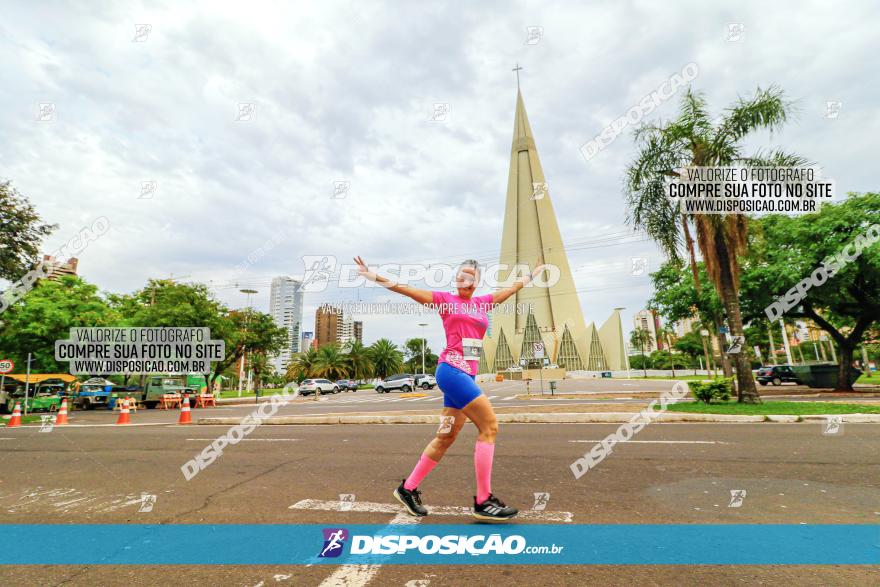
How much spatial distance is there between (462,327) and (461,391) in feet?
1.66

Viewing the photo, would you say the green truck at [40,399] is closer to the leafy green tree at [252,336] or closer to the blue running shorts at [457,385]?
the leafy green tree at [252,336]

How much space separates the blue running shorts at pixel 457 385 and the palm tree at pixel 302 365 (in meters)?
63.5

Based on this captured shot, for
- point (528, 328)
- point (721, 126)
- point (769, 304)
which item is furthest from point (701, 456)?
point (528, 328)

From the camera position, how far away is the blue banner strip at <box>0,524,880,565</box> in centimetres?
268

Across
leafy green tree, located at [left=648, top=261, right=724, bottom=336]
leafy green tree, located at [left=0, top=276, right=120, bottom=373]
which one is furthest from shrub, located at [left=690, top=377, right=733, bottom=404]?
leafy green tree, located at [left=0, top=276, right=120, bottom=373]

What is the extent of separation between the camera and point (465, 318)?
3613 mm

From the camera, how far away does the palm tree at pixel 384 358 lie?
71938 mm

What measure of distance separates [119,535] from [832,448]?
836 centimetres

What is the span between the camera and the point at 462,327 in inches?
141

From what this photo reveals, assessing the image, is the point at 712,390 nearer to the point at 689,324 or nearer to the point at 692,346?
the point at 692,346

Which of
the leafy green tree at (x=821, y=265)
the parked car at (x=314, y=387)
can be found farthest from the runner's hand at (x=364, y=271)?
the parked car at (x=314, y=387)

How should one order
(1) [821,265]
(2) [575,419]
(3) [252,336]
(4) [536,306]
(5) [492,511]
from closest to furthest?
(5) [492,511], (2) [575,419], (1) [821,265], (3) [252,336], (4) [536,306]

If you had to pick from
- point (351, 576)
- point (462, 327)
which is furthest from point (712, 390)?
point (351, 576)

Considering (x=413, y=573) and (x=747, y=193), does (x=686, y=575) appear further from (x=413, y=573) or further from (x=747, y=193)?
(x=747, y=193)
